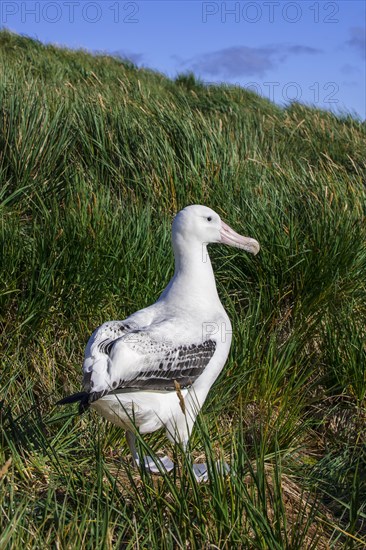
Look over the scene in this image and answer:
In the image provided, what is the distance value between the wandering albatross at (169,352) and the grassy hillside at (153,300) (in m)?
0.18

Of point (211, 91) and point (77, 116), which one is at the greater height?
point (211, 91)

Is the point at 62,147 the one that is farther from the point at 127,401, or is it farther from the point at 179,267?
the point at 127,401

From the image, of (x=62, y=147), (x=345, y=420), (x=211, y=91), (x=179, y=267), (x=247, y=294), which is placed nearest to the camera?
(x=179, y=267)

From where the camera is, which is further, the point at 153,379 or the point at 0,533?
the point at 153,379

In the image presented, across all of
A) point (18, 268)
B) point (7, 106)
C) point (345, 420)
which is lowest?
point (345, 420)

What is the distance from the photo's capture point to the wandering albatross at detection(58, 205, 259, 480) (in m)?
2.96

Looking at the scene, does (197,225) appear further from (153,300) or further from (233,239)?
(153,300)

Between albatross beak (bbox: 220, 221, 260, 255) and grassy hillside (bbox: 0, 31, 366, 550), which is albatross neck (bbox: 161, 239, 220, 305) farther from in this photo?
grassy hillside (bbox: 0, 31, 366, 550)

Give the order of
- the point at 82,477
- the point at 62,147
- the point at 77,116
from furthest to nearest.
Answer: the point at 77,116 → the point at 62,147 → the point at 82,477

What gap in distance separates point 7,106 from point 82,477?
3986 millimetres

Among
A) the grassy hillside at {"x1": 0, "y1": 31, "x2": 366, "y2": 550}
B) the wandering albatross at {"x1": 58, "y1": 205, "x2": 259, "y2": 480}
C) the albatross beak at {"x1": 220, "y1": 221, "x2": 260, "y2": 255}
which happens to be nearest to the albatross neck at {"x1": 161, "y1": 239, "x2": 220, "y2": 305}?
the wandering albatross at {"x1": 58, "y1": 205, "x2": 259, "y2": 480}

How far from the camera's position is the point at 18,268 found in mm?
4570

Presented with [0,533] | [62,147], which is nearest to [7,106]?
[62,147]

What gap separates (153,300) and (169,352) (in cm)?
138
